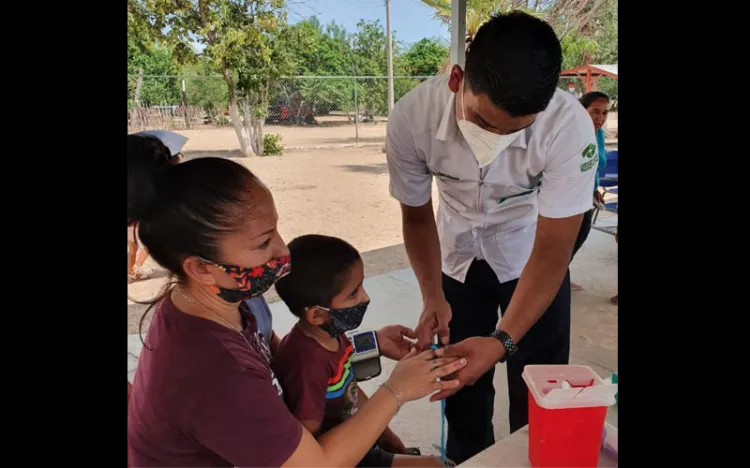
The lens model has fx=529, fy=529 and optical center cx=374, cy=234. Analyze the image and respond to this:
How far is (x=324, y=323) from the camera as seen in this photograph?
116cm

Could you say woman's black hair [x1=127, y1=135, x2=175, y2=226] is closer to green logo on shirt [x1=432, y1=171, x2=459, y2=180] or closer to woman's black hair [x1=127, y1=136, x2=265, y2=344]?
woman's black hair [x1=127, y1=136, x2=265, y2=344]

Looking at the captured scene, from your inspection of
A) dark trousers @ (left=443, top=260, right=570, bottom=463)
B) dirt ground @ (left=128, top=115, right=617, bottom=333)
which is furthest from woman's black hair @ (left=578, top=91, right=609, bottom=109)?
dark trousers @ (left=443, top=260, right=570, bottom=463)

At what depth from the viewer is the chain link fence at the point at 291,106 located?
1.38 meters

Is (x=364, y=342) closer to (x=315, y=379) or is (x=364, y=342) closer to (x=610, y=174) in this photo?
(x=315, y=379)

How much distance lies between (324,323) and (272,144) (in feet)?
4.14

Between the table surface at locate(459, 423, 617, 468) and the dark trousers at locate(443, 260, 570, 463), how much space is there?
55 cm

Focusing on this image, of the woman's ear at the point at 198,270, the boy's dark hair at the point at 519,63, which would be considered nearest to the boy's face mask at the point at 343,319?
the woman's ear at the point at 198,270

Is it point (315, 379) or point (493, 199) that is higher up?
point (493, 199)

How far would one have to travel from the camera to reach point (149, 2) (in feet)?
3.89

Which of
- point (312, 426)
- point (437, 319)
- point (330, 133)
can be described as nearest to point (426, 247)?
point (437, 319)

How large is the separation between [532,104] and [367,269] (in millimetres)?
2868
